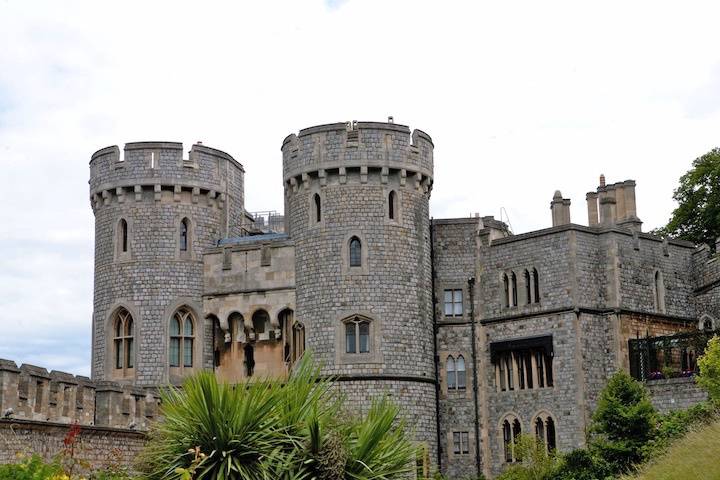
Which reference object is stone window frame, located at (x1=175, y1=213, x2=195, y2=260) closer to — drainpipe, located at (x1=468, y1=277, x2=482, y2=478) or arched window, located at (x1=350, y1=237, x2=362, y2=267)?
arched window, located at (x1=350, y1=237, x2=362, y2=267)

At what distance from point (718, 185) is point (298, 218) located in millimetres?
17866

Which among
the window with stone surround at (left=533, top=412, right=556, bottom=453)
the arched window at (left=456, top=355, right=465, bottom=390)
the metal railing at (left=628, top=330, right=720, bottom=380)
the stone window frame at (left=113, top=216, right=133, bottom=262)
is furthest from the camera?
the stone window frame at (left=113, top=216, right=133, bottom=262)

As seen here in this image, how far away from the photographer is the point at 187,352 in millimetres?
37438

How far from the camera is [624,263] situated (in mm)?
35906

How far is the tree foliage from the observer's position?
60.1 feet

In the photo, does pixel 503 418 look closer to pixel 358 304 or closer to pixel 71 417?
pixel 358 304

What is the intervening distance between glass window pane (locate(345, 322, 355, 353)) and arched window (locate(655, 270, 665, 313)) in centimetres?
960

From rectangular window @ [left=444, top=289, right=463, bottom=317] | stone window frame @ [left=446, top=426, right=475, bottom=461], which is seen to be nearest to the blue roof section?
rectangular window @ [left=444, top=289, right=463, bottom=317]

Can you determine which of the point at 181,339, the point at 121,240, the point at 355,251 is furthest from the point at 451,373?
the point at 121,240

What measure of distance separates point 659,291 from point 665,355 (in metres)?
3.07

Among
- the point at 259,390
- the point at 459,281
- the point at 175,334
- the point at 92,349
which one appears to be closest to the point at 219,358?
the point at 175,334

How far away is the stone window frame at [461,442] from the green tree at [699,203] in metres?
14.0

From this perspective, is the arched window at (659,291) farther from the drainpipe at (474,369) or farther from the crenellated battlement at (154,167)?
the crenellated battlement at (154,167)

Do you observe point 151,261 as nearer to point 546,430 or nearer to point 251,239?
point 251,239
